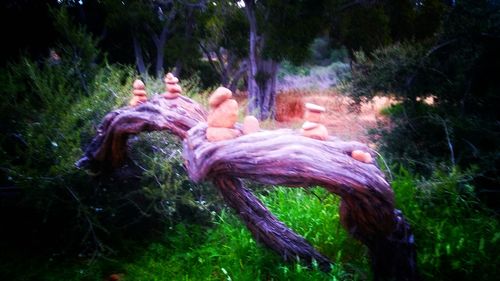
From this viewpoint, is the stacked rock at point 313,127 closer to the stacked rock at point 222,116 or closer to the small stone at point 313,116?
the small stone at point 313,116

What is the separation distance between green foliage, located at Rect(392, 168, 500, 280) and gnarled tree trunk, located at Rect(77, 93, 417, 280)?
0.40 m

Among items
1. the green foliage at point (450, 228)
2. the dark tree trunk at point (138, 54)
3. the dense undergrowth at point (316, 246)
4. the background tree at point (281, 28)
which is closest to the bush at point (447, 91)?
A: the green foliage at point (450, 228)

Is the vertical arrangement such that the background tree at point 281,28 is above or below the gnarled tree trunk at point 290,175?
above

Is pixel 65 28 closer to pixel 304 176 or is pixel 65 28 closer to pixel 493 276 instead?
pixel 304 176

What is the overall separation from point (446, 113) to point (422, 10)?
4.85 feet

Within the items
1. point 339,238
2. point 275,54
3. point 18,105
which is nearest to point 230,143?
point 339,238

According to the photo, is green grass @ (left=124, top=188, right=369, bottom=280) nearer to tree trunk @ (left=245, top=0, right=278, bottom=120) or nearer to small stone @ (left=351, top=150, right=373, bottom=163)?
small stone @ (left=351, top=150, right=373, bottom=163)

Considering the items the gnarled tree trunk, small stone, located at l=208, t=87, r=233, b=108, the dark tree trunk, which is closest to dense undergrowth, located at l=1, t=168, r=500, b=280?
the gnarled tree trunk

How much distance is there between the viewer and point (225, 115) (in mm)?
1991

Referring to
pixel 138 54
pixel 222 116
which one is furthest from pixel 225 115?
pixel 138 54

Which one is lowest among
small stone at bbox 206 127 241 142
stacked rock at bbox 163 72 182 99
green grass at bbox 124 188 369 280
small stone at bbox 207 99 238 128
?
green grass at bbox 124 188 369 280

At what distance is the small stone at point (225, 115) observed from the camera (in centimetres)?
196

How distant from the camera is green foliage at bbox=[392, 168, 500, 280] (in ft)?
7.86

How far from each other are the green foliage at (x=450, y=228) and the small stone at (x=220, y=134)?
1.61 metres
